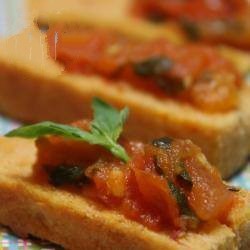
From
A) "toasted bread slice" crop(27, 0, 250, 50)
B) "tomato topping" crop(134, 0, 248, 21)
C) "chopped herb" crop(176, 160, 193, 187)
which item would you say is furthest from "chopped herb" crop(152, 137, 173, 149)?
"tomato topping" crop(134, 0, 248, 21)

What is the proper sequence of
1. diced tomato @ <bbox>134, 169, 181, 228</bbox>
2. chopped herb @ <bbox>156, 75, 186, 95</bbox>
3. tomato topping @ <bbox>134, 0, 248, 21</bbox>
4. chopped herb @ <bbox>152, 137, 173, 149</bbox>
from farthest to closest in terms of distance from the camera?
1. tomato topping @ <bbox>134, 0, 248, 21</bbox>
2. chopped herb @ <bbox>156, 75, 186, 95</bbox>
3. chopped herb @ <bbox>152, 137, 173, 149</bbox>
4. diced tomato @ <bbox>134, 169, 181, 228</bbox>

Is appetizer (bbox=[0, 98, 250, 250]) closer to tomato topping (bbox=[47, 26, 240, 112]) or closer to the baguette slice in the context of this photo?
the baguette slice

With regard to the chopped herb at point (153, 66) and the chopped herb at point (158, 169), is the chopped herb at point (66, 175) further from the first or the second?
the chopped herb at point (153, 66)

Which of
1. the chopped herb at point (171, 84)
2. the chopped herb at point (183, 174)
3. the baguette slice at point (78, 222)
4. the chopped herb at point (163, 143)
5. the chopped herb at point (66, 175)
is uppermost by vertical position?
the chopped herb at point (163, 143)

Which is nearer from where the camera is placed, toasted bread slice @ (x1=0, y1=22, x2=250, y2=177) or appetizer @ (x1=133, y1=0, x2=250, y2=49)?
toasted bread slice @ (x1=0, y1=22, x2=250, y2=177)

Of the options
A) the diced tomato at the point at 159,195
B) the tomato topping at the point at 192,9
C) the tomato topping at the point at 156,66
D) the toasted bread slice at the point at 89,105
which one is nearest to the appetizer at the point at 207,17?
the tomato topping at the point at 192,9

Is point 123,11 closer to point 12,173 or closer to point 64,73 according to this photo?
point 64,73

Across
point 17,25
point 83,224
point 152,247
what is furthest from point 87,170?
point 17,25
